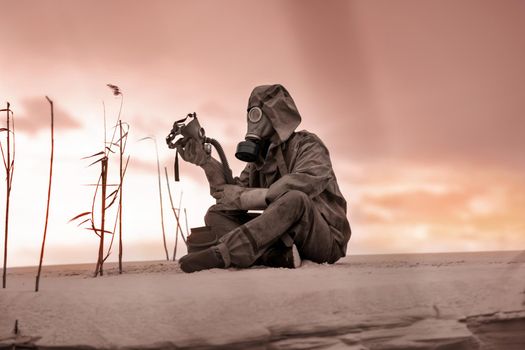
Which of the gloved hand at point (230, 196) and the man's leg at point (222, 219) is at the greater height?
the gloved hand at point (230, 196)

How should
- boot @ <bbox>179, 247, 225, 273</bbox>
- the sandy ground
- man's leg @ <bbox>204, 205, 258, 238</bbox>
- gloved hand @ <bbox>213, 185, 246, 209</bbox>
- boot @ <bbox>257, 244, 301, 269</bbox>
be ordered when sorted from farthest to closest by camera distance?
man's leg @ <bbox>204, 205, 258, 238</bbox> → gloved hand @ <bbox>213, 185, 246, 209</bbox> → boot @ <bbox>257, 244, 301, 269</bbox> → boot @ <bbox>179, 247, 225, 273</bbox> → the sandy ground

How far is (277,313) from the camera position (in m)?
1.90

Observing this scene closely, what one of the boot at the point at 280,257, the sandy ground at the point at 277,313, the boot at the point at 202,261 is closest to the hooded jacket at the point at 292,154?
the boot at the point at 280,257

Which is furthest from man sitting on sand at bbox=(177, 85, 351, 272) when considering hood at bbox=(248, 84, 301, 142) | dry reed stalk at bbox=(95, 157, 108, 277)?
dry reed stalk at bbox=(95, 157, 108, 277)

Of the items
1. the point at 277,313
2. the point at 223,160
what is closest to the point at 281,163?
the point at 223,160

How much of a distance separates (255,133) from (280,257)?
0.68 meters

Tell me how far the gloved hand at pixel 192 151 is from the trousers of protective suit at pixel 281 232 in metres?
0.46

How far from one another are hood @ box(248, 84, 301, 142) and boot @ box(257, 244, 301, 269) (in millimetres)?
600

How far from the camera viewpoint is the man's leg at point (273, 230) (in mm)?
2793

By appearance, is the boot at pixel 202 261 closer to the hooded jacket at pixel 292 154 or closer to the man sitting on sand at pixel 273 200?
the man sitting on sand at pixel 273 200

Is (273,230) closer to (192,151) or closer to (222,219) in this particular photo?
(222,219)

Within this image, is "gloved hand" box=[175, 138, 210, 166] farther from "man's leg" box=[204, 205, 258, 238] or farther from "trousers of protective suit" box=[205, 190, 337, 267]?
"trousers of protective suit" box=[205, 190, 337, 267]

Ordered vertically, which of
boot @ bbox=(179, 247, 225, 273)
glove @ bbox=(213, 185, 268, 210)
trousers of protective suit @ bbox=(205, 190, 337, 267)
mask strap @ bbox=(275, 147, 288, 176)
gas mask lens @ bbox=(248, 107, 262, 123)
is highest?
gas mask lens @ bbox=(248, 107, 262, 123)

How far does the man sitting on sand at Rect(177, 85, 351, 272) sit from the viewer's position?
111 inches
